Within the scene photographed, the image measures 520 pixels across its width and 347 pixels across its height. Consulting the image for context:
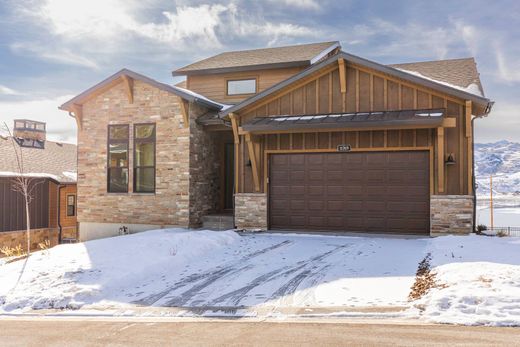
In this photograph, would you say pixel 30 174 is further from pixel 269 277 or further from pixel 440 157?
pixel 440 157

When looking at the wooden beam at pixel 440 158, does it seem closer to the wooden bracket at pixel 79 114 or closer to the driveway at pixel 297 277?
the driveway at pixel 297 277

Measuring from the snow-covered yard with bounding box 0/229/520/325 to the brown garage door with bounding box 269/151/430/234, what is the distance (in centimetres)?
151

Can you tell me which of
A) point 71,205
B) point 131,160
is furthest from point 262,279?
point 71,205

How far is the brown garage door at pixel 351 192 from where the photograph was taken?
13.2 metres

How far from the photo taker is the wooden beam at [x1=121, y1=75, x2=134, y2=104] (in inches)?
632

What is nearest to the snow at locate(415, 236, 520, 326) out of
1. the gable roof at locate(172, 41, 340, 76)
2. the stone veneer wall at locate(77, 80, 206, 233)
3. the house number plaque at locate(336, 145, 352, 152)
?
the house number plaque at locate(336, 145, 352, 152)

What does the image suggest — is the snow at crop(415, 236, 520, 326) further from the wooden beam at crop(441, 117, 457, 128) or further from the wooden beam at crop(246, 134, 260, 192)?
the wooden beam at crop(246, 134, 260, 192)

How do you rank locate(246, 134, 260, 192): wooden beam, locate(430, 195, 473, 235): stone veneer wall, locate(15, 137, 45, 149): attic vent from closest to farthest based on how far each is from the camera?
locate(430, 195, 473, 235): stone veneer wall
locate(246, 134, 260, 192): wooden beam
locate(15, 137, 45, 149): attic vent

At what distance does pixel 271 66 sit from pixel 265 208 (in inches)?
270

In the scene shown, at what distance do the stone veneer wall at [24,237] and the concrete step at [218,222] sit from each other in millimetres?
11448

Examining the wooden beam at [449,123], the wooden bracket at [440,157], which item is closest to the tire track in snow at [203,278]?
the wooden bracket at [440,157]

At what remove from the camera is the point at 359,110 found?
535 inches

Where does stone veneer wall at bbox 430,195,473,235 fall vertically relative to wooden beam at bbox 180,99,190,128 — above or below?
below

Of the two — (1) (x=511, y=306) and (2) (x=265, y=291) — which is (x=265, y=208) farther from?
(1) (x=511, y=306)
